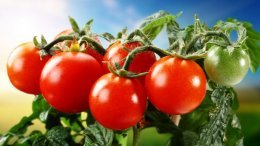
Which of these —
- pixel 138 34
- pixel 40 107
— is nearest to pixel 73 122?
pixel 40 107

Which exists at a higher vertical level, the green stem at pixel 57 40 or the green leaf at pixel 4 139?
the green stem at pixel 57 40

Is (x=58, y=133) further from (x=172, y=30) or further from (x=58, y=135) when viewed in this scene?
(x=172, y=30)

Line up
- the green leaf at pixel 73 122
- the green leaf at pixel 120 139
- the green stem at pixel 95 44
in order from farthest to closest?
the green leaf at pixel 73 122 < the green leaf at pixel 120 139 < the green stem at pixel 95 44

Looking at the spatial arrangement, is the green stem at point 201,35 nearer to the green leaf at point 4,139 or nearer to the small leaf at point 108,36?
the small leaf at point 108,36

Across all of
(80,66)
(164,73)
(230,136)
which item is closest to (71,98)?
(80,66)

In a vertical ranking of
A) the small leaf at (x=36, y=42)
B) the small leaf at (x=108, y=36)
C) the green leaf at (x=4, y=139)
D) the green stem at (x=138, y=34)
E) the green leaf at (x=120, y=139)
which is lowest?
the green leaf at (x=4, y=139)

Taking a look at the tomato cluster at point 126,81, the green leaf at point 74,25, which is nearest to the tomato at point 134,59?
the tomato cluster at point 126,81

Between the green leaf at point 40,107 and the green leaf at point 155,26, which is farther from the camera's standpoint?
the green leaf at point 40,107

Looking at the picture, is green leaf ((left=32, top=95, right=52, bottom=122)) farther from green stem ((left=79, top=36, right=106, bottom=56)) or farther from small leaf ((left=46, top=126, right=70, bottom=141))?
green stem ((left=79, top=36, right=106, bottom=56))
